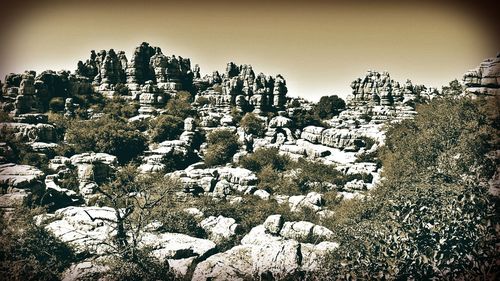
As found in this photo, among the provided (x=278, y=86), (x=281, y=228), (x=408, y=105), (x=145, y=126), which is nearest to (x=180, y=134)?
(x=145, y=126)

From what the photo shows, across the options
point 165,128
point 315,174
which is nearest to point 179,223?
point 315,174

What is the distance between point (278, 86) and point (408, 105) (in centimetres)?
1571

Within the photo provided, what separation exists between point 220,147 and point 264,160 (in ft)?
12.9

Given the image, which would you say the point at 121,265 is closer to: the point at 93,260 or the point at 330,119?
the point at 93,260

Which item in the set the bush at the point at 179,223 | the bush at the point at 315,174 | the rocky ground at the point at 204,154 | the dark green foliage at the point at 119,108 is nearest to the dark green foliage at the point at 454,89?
the rocky ground at the point at 204,154

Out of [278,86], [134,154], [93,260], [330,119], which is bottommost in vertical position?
[93,260]

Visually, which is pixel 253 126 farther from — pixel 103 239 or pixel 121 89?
pixel 103 239

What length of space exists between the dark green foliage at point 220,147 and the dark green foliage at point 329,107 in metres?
13.6

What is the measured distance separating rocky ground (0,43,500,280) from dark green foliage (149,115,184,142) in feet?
3.70

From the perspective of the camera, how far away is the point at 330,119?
4219cm

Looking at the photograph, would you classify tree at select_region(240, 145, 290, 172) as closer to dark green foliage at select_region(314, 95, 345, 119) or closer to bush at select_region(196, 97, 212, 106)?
bush at select_region(196, 97, 212, 106)

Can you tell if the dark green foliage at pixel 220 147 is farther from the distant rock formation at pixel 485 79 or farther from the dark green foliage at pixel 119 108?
the distant rock formation at pixel 485 79

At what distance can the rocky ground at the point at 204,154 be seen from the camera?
16391 mm

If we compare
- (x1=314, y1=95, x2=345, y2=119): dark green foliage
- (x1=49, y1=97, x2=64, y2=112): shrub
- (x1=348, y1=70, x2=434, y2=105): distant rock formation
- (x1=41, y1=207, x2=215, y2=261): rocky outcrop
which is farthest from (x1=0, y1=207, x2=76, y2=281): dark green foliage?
(x1=348, y1=70, x2=434, y2=105): distant rock formation
